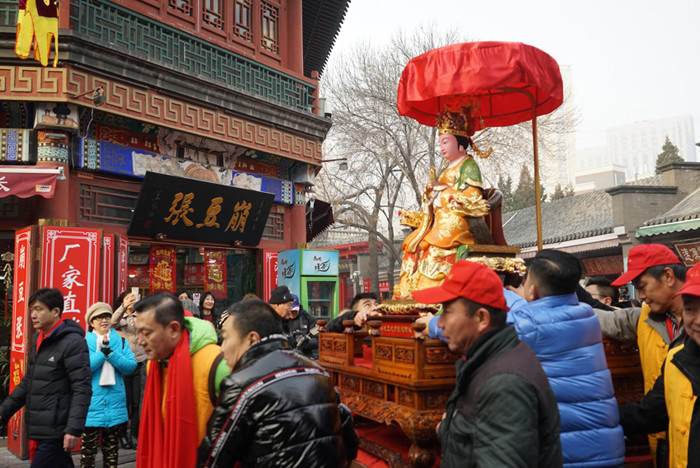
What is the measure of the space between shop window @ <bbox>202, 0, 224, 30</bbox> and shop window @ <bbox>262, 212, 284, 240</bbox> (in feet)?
11.1

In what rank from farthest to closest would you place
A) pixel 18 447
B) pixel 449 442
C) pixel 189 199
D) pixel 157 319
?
1. pixel 189 199
2. pixel 18 447
3. pixel 157 319
4. pixel 449 442

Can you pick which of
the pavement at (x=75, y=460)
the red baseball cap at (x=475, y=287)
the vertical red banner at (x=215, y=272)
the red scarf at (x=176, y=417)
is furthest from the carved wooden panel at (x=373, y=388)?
the vertical red banner at (x=215, y=272)

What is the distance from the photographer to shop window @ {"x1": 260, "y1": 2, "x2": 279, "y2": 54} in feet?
34.5

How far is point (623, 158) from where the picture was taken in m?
121

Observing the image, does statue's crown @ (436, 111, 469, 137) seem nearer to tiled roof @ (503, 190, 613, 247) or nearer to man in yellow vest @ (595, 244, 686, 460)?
man in yellow vest @ (595, 244, 686, 460)

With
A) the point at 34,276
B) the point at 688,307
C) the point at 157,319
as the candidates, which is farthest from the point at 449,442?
the point at 34,276

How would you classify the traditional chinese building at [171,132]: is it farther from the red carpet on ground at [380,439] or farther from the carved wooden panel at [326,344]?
the red carpet on ground at [380,439]

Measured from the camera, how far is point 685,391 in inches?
94.0

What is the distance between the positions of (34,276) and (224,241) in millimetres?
3502

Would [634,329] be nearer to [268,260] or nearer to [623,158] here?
[268,260]

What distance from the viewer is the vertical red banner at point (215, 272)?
9.92 metres

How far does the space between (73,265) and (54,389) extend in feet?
10.2

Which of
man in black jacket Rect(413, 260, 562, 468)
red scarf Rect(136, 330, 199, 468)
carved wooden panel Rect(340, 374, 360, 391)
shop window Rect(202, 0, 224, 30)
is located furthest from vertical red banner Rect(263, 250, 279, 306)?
man in black jacket Rect(413, 260, 562, 468)

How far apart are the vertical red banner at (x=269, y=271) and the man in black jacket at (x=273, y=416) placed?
808 cm
